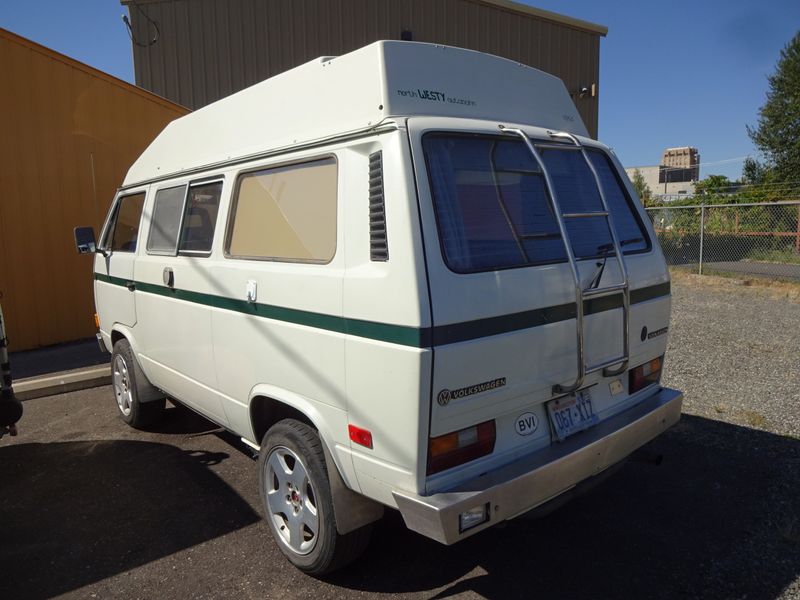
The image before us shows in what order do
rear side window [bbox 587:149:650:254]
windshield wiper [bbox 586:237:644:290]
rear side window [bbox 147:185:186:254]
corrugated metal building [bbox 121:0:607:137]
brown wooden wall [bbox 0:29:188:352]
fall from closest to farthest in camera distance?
windshield wiper [bbox 586:237:644:290]
rear side window [bbox 587:149:650:254]
rear side window [bbox 147:185:186:254]
brown wooden wall [bbox 0:29:188:352]
corrugated metal building [bbox 121:0:607:137]

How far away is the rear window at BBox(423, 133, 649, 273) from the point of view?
2.67 meters

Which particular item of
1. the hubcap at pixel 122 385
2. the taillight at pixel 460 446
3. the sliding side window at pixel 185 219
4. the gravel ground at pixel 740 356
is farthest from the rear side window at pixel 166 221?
the gravel ground at pixel 740 356

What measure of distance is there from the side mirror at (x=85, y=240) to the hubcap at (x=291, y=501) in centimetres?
338

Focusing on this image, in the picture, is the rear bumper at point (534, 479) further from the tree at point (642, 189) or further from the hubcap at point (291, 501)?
the tree at point (642, 189)

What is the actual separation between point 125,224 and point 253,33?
8.63 m

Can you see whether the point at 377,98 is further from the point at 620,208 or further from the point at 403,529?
the point at 403,529

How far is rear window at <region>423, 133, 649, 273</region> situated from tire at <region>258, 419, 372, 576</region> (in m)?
1.24

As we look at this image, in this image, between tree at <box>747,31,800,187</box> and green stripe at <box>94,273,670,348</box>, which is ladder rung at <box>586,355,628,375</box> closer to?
green stripe at <box>94,273,670,348</box>

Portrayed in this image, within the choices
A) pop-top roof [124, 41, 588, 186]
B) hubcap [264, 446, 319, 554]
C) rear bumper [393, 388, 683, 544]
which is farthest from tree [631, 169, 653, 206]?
hubcap [264, 446, 319, 554]

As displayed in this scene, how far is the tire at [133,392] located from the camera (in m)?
5.11

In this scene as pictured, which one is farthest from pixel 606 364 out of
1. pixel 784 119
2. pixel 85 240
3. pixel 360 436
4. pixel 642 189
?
pixel 642 189

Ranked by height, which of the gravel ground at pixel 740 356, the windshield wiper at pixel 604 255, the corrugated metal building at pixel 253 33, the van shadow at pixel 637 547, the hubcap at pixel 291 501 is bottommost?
the van shadow at pixel 637 547

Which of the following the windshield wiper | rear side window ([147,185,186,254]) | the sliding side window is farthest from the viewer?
rear side window ([147,185,186,254])

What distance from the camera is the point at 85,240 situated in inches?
216
